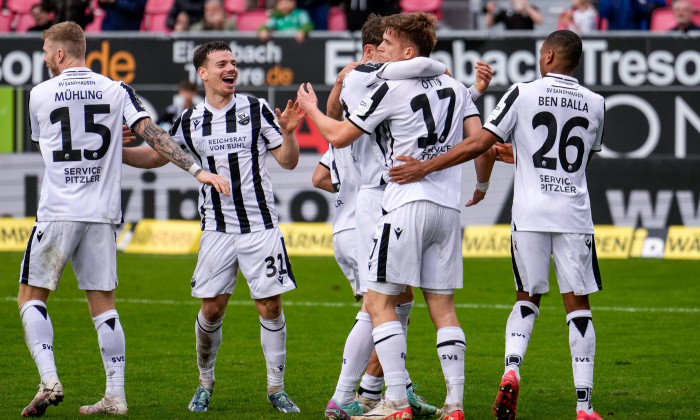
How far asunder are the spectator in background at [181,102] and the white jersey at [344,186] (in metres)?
9.43

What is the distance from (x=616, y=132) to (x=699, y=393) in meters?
9.58

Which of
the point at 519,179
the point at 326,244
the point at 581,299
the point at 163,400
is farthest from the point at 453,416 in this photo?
the point at 326,244

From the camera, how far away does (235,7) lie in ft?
65.6

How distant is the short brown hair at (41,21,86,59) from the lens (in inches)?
271

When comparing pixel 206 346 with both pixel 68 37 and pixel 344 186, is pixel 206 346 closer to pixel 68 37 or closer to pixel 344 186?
pixel 344 186

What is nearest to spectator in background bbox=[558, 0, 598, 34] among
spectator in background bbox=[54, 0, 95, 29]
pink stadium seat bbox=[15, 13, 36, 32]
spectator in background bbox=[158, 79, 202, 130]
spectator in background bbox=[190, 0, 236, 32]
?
spectator in background bbox=[190, 0, 236, 32]

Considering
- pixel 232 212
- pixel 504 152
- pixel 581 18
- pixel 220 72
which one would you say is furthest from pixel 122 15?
pixel 504 152

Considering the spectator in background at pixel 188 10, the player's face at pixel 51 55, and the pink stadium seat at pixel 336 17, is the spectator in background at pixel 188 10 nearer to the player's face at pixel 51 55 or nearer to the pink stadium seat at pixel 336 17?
the pink stadium seat at pixel 336 17

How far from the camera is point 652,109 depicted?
16672 millimetres

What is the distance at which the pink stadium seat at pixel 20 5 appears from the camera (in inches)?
797

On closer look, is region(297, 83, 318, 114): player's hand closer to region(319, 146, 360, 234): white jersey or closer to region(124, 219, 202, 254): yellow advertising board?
region(319, 146, 360, 234): white jersey

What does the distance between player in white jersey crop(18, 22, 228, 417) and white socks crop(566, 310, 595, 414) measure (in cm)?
227

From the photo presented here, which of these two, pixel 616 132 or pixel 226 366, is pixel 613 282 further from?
pixel 226 366

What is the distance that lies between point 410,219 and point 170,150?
166 cm
